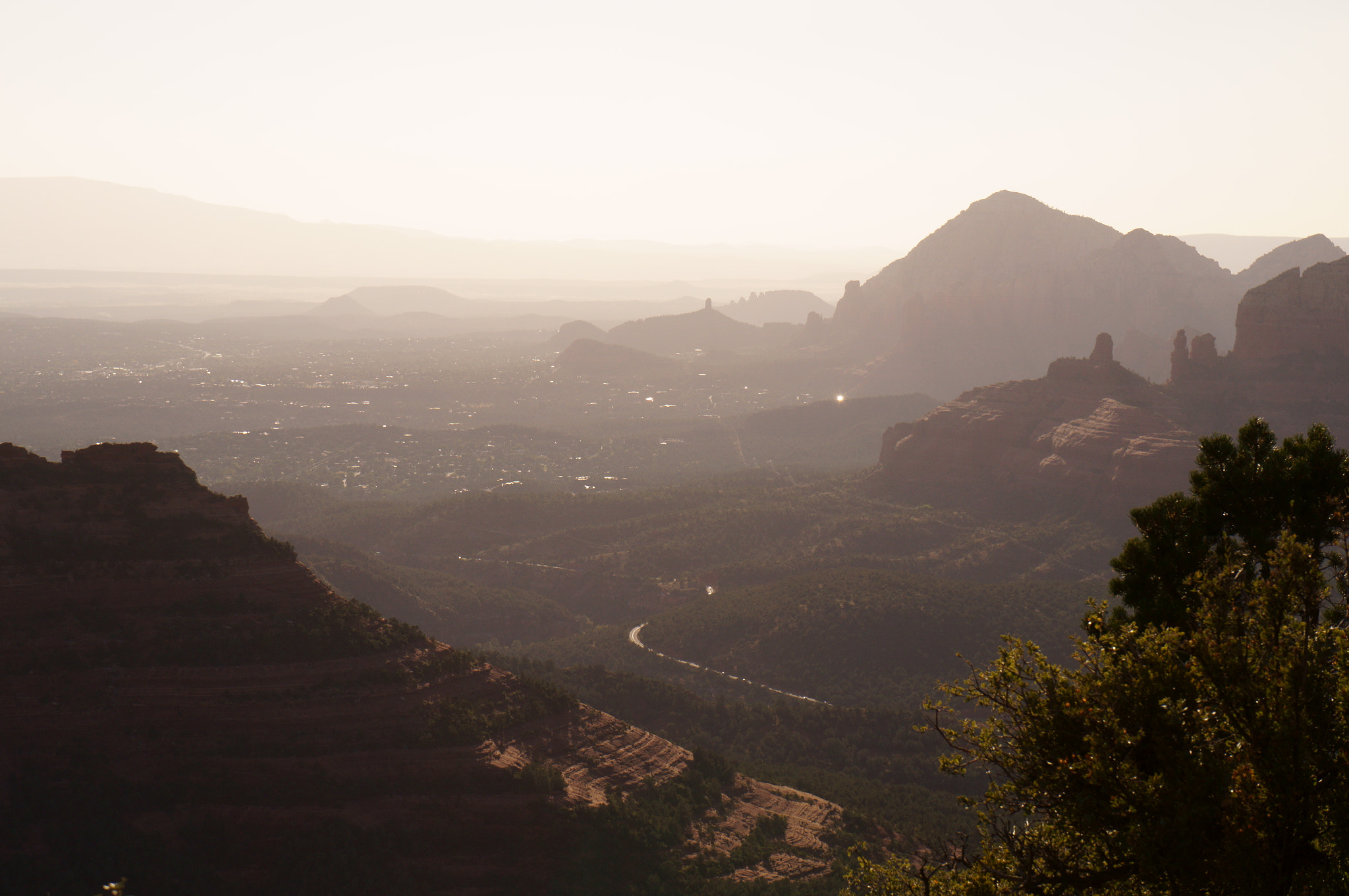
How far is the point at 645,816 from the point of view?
113 ft

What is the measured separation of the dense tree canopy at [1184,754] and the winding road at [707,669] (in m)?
49.3

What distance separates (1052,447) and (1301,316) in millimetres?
33358

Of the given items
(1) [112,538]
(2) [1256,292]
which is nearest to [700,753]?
(1) [112,538]

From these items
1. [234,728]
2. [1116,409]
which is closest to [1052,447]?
[1116,409]

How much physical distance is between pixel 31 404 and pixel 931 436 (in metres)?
181

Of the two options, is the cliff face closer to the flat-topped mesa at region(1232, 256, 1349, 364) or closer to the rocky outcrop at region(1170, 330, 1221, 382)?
the rocky outcrop at region(1170, 330, 1221, 382)

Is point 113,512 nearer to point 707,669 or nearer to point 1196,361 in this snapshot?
point 707,669

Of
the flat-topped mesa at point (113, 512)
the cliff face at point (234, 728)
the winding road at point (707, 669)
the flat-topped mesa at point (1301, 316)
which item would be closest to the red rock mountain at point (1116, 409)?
the flat-topped mesa at point (1301, 316)

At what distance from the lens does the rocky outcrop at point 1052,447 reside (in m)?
88.9

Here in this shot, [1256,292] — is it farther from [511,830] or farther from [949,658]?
[511,830]

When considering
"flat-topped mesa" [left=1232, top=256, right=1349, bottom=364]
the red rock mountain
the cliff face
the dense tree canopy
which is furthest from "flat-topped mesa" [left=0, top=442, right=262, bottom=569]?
"flat-topped mesa" [left=1232, top=256, right=1349, bottom=364]

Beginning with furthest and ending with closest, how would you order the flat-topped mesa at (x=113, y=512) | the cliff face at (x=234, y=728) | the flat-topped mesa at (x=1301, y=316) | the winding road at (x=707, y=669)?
the flat-topped mesa at (x=1301, y=316), the winding road at (x=707, y=669), the flat-topped mesa at (x=113, y=512), the cliff face at (x=234, y=728)

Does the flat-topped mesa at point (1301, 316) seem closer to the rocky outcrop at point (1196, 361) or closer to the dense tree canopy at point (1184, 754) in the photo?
the rocky outcrop at point (1196, 361)

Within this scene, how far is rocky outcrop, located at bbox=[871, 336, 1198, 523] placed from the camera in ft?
292
